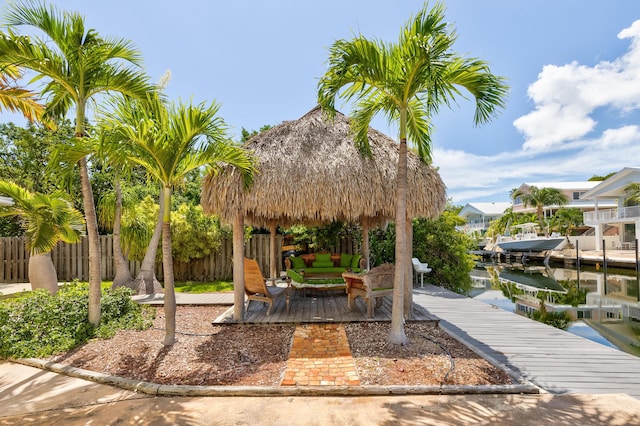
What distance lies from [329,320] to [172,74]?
953 centimetres

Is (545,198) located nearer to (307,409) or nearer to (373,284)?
(373,284)

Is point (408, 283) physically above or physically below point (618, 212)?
below

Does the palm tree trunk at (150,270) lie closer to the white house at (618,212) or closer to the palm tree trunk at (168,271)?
the palm tree trunk at (168,271)

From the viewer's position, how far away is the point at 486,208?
5344cm

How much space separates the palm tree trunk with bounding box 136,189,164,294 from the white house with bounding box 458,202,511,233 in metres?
47.9

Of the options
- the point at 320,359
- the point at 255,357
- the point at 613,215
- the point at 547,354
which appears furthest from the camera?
the point at 613,215

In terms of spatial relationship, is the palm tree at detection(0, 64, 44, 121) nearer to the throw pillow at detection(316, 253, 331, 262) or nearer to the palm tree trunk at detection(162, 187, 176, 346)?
the palm tree trunk at detection(162, 187, 176, 346)

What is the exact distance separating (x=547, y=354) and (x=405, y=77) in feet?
15.0

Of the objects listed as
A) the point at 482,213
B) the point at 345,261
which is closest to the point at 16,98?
the point at 345,261

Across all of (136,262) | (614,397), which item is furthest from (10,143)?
(614,397)

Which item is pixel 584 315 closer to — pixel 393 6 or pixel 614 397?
pixel 614 397

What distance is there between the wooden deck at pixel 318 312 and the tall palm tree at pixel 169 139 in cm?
190

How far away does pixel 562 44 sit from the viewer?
383 inches

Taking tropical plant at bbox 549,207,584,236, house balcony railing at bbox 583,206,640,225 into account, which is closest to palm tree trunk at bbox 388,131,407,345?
house balcony railing at bbox 583,206,640,225
